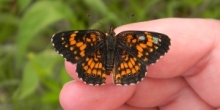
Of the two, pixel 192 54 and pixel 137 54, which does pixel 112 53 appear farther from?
pixel 192 54

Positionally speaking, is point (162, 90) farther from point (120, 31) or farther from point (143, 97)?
point (120, 31)

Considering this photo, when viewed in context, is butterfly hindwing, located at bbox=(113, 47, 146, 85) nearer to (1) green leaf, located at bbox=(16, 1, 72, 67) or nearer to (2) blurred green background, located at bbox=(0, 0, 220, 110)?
(2) blurred green background, located at bbox=(0, 0, 220, 110)

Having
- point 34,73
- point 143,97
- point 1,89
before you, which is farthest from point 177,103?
point 1,89

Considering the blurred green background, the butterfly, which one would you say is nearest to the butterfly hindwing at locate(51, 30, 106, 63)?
the butterfly

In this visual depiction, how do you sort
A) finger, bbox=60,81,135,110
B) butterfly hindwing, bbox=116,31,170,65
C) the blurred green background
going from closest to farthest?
butterfly hindwing, bbox=116,31,170,65 < finger, bbox=60,81,135,110 < the blurred green background

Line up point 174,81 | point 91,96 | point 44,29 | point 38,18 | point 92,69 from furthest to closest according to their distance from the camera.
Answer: point 44,29
point 38,18
point 174,81
point 91,96
point 92,69

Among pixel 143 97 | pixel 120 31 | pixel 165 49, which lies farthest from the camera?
pixel 143 97

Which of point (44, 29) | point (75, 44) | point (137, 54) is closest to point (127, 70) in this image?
point (137, 54)
